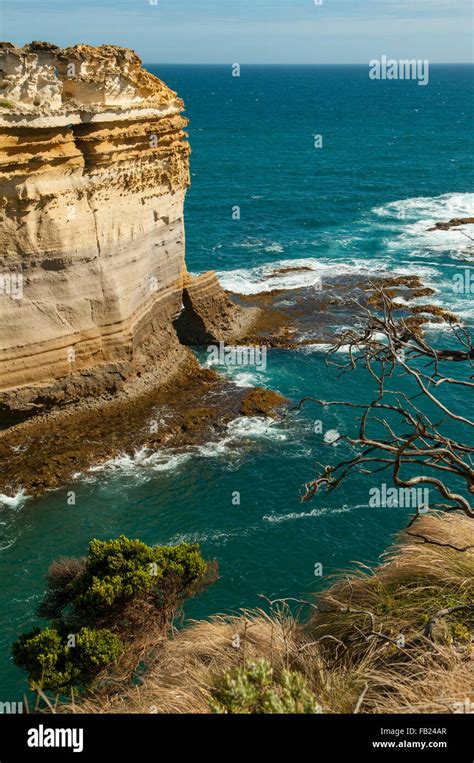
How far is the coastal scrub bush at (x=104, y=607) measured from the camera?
552 inches

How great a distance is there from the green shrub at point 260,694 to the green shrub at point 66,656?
5.19m

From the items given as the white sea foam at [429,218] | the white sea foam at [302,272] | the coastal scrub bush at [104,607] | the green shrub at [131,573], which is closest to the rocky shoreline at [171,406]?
the white sea foam at [302,272]

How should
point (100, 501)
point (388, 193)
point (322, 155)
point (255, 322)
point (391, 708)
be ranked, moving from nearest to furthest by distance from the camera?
point (391, 708)
point (100, 501)
point (255, 322)
point (388, 193)
point (322, 155)

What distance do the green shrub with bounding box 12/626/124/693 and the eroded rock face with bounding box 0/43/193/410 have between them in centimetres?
1393

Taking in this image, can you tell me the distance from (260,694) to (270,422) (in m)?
20.5

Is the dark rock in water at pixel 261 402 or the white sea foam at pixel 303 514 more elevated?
the dark rock in water at pixel 261 402

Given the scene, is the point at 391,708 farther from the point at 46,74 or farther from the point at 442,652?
the point at 46,74

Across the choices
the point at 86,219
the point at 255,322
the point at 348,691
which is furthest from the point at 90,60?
the point at 348,691

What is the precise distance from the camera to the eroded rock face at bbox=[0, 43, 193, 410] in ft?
82.9

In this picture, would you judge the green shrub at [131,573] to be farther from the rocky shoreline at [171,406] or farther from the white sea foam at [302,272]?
the white sea foam at [302,272]

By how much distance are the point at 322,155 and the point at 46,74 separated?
69.8m

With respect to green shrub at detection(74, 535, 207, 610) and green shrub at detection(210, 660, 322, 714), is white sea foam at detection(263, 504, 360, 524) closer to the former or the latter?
green shrub at detection(74, 535, 207, 610)

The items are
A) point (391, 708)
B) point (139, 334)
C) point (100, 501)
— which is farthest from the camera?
point (139, 334)
